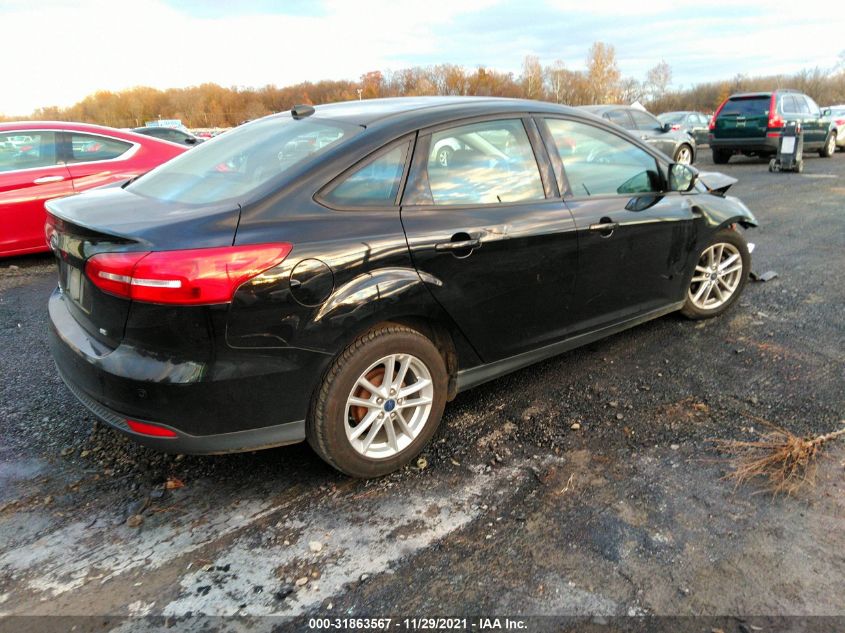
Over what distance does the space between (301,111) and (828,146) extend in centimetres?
1845

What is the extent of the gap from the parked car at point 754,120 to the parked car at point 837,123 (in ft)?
3.64

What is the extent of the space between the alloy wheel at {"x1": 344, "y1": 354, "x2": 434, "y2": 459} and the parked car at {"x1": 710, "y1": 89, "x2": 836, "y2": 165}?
48.2ft

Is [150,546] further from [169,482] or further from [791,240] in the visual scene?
[791,240]

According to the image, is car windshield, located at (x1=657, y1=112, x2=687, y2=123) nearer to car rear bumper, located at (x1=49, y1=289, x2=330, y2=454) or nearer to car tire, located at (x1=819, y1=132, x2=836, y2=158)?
car tire, located at (x1=819, y1=132, x2=836, y2=158)

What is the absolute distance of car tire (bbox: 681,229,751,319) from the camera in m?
4.45

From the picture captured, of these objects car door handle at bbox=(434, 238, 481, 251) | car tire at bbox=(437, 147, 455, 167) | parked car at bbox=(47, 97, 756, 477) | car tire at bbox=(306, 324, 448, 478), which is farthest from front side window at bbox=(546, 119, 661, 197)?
car tire at bbox=(306, 324, 448, 478)

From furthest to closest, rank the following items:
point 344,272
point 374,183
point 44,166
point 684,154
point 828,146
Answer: point 828,146 → point 684,154 → point 44,166 → point 374,183 → point 344,272

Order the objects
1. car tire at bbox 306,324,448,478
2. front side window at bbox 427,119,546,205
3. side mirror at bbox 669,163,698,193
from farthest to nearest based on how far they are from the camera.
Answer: side mirror at bbox 669,163,698,193
front side window at bbox 427,119,546,205
car tire at bbox 306,324,448,478

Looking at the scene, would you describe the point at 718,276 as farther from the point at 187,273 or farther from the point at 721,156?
the point at 721,156

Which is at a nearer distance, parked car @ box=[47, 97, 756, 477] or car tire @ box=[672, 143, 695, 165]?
parked car @ box=[47, 97, 756, 477]

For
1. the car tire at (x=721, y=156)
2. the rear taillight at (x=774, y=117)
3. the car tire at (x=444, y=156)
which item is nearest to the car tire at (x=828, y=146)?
the car tire at (x=721, y=156)

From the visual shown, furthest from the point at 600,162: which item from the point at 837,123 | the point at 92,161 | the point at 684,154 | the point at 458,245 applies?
the point at 837,123

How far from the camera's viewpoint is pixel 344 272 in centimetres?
250

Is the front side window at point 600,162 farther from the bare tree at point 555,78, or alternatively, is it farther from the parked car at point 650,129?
the bare tree at point 555,78
